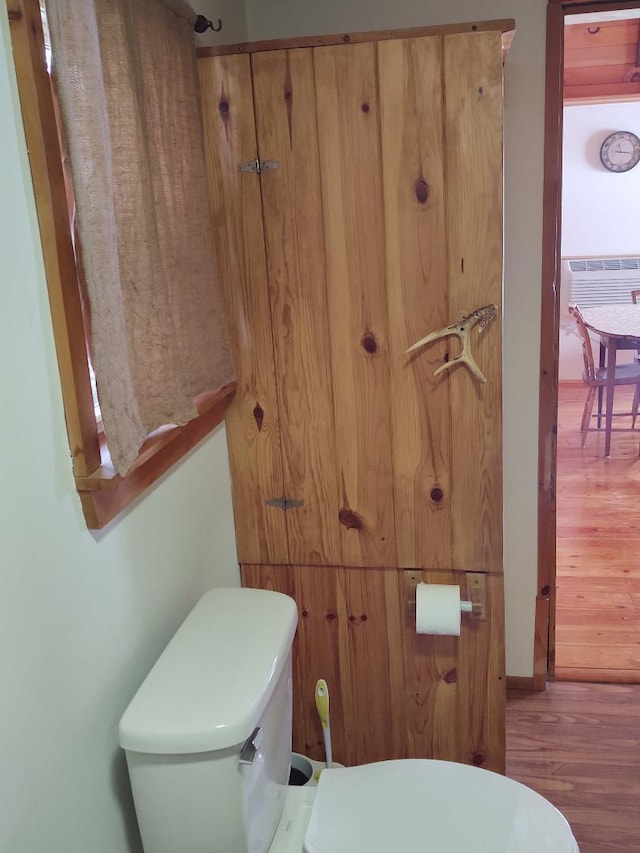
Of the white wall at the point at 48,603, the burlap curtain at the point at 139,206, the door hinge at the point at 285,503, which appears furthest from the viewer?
the door hinge at the point at 285,503

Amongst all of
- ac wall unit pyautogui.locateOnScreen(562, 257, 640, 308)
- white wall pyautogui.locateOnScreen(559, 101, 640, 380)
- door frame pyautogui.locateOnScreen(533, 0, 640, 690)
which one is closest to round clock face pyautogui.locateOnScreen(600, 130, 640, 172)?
white wall pyautogui.locateOnScreen(559, 101, 640, 380)

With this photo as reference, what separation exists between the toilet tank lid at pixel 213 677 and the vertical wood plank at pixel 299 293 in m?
0.38

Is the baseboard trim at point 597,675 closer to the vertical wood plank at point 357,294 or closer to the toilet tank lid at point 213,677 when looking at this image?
the vertical wood plank at point 357,294

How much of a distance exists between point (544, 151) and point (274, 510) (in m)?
1.21

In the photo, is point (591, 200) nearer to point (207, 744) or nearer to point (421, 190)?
point (421, 190)

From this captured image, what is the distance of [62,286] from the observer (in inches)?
42.2

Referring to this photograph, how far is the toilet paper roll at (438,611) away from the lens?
1.73m

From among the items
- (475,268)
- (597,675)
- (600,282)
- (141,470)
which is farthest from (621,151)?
(141,470)

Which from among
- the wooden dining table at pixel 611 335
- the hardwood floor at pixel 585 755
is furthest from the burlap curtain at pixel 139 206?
the wooden dining table at pixel 611 335

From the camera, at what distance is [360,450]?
1.76 m

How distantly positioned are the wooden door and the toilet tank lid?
1.37 feet

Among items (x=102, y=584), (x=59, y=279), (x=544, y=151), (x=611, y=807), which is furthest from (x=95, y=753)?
(x=544, y=151)

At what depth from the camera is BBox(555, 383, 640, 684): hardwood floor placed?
254 centimetres

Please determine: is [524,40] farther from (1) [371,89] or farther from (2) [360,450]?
(2) [360,450]
